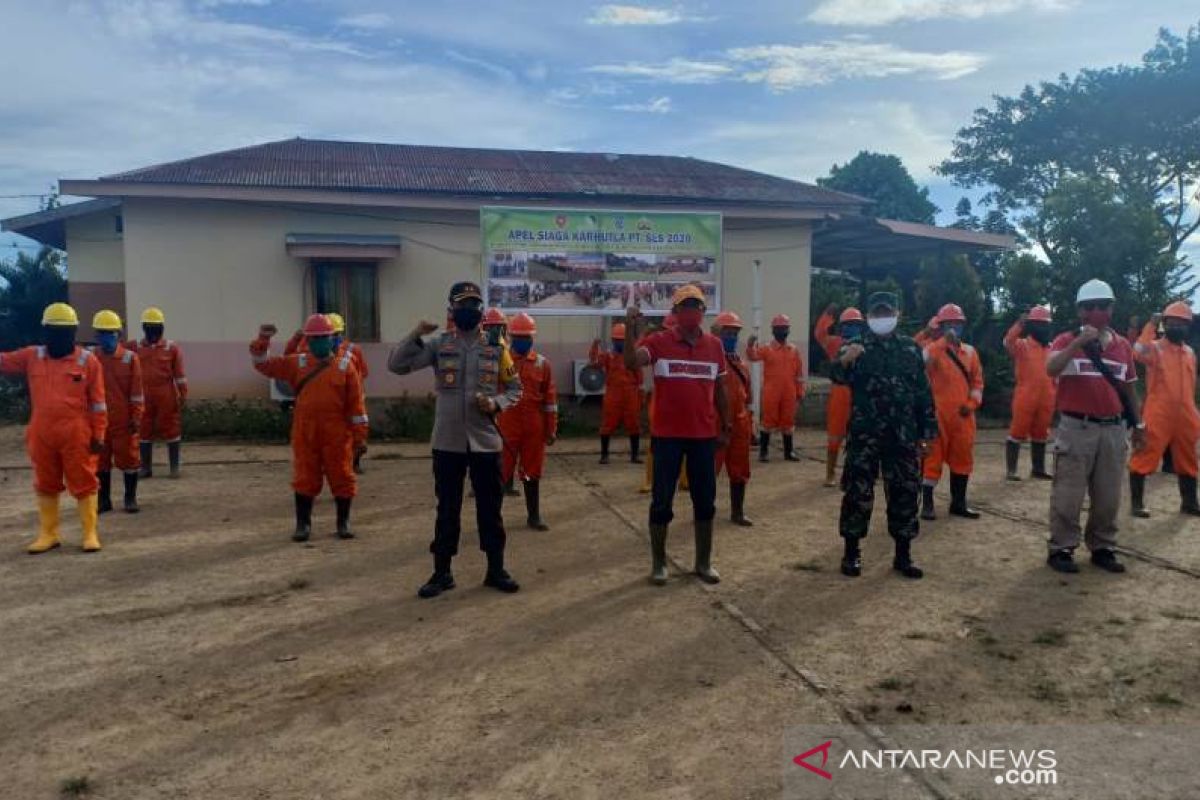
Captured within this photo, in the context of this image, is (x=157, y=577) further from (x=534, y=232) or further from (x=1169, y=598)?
(x=534, y=232)

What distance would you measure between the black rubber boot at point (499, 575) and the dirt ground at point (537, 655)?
16 centimetres

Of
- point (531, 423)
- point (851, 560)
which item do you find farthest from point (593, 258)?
point (851, 560)

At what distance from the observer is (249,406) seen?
1404cm

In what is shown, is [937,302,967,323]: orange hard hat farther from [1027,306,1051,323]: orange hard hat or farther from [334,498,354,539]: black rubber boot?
[334,498,354,539]: black rubber boot

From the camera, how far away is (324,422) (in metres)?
7.29

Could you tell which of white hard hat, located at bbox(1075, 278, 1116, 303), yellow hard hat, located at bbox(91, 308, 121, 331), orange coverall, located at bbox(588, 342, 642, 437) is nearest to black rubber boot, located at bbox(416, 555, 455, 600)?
yellow hard hat, located at bbox(91, 308, 121, 331)

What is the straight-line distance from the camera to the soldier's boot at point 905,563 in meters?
6.27

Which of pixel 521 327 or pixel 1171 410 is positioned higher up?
pixel 521 327

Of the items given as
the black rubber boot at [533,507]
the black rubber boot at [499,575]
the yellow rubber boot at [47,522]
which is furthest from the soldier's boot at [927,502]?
the yellow rubber boot at [47,522]

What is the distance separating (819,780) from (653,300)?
1087 cm

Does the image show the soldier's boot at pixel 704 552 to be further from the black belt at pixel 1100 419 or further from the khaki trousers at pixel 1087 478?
the black belt at pixel 1100 419

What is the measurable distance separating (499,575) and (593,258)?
8.30m

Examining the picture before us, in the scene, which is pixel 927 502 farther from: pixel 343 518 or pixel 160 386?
pixel 160 386

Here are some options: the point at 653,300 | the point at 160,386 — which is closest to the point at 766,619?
the point at 160,386
